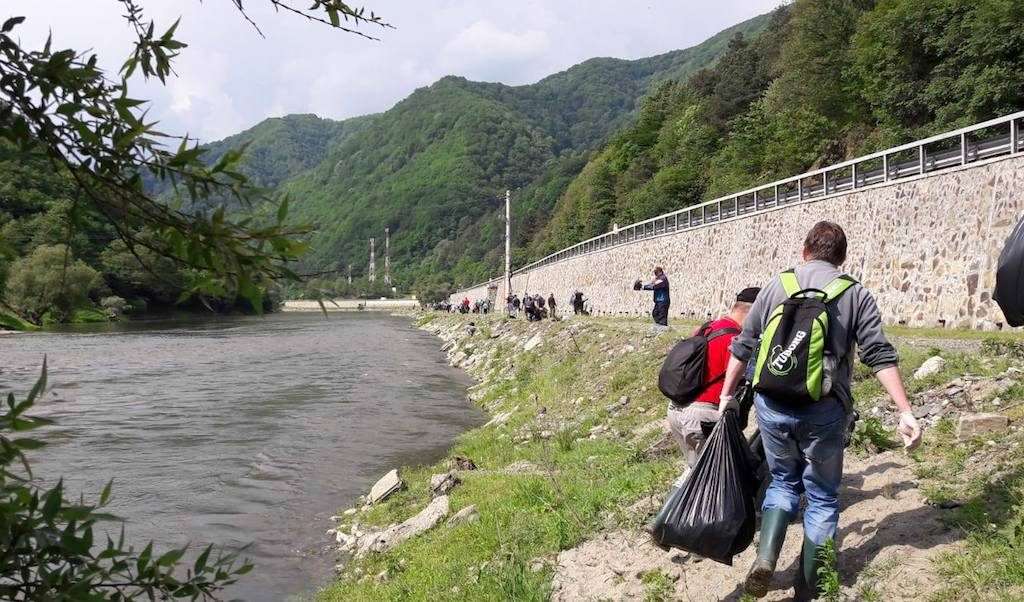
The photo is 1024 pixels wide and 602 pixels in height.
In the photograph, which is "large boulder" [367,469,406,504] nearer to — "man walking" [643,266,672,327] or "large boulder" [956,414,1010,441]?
"large boulder" [956,414,1010,441]

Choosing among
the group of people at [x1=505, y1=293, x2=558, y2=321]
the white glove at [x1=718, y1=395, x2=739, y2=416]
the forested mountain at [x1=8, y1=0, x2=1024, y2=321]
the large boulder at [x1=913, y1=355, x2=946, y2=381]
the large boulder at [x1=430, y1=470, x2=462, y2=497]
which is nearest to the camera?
the forested mountain at [x1=8, y1=0, x2=1024, y2=321]

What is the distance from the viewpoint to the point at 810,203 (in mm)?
19406

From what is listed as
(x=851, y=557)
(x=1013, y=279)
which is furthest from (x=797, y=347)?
(x=851, y=557)

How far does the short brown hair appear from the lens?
12.5 ft

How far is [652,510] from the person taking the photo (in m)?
5.50

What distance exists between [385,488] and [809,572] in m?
6.56

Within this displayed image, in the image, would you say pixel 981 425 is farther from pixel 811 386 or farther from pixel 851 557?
pixel 811 386

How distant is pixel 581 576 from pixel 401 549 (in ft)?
8.51

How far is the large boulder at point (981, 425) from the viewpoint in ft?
16.7

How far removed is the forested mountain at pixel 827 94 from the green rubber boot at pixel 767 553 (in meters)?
27.4

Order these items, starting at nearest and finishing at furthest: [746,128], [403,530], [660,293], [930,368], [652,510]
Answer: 1. [652,510]
2. [930,368]
3. [403,530]
4. [660,293]
5. [746,128]

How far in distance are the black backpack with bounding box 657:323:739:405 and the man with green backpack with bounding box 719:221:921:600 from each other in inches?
32.0

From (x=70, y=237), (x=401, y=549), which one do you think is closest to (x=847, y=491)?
(x=401, y=549)

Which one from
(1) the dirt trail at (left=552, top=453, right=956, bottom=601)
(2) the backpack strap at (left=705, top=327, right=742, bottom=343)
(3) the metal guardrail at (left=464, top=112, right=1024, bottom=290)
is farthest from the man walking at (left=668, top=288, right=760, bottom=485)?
(3) the metal guardrail at (left=464, top=112, right=1024, bottom=290)
